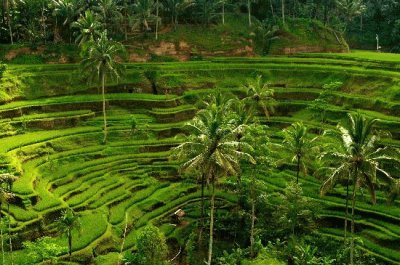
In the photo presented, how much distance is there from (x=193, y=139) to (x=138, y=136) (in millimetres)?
22382

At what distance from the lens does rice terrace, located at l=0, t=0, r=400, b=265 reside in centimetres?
3591

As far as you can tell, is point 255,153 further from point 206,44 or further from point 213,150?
point 206,44

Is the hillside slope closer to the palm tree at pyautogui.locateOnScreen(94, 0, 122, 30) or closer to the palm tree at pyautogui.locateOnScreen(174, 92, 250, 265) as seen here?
the palm tree at pyautogui.locateOnScreen(94, 0, 122, 30)

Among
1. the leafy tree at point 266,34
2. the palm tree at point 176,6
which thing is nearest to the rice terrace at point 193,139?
the leafy tree at point 266,34

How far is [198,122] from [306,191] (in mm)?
16669

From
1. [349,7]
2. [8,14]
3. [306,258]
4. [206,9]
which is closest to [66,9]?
[8,14]

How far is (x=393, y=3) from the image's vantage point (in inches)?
3905

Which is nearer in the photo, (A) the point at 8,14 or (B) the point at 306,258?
(B) the point at 306,258

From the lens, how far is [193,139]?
1383 inches

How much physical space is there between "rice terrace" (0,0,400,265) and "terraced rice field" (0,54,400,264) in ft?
0.57

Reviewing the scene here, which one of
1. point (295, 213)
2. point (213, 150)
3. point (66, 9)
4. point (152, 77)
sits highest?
point (66, 9)

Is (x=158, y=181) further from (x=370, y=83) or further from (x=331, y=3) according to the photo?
(x=331, y=3)

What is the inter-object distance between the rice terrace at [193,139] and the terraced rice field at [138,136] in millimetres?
173

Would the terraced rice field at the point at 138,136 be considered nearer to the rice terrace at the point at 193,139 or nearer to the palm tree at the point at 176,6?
the rice terrace at the point at 193,139
